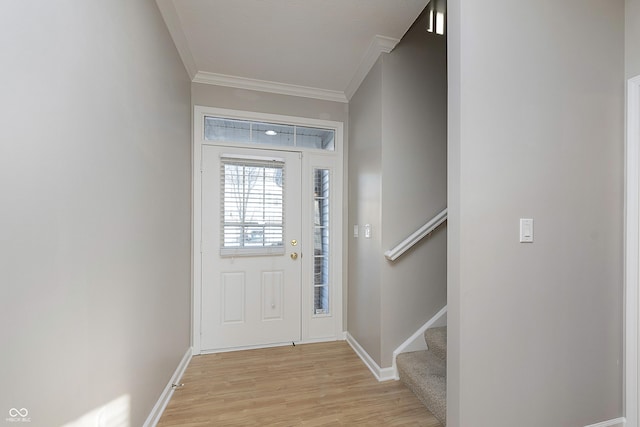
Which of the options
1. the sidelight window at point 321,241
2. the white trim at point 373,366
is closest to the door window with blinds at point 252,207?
the sidelight window at point 321,241

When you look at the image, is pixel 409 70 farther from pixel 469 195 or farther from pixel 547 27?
pixel 469 195

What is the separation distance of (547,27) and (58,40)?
A: 7.13 ft

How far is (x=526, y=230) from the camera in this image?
1.41 meters

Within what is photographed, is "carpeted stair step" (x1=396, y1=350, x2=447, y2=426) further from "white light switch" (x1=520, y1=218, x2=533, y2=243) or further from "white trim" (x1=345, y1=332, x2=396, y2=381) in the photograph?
"white light switch" (x1=520, y1=218, x2=533, y2=243)

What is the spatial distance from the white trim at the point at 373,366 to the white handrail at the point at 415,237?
905mm

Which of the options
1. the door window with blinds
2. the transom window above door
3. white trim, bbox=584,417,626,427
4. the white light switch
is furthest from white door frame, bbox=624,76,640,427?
the door window with blinds

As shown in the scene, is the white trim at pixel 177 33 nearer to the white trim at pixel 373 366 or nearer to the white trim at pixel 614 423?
the white trim at pixel 373 366

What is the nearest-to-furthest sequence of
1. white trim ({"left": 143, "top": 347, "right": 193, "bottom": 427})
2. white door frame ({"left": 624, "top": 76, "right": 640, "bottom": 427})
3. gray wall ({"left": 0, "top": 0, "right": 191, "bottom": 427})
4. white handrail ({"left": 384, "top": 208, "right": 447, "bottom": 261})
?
1. gray wall ({"left": 0, "top": 0, "right": 191, "bottom": 427})
2. white door frame ({"left": 624, "top": 76, "right": 640, "bottom": 427})
3. white trim ({"left": 143, "top": 347, "right": 193, "bottom": 427})
4. white handrail ({"left": 384, "top": 208, "right": 447, "bottom": 261})

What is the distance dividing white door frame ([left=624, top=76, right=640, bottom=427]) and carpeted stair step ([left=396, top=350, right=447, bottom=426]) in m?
0.97

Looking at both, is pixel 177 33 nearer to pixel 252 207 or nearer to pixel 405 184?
pixel 252 207

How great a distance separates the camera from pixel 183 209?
2.44 meters

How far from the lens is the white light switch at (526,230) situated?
1405 mm

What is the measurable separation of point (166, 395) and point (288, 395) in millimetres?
858

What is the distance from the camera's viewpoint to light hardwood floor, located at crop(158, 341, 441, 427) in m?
1.78
